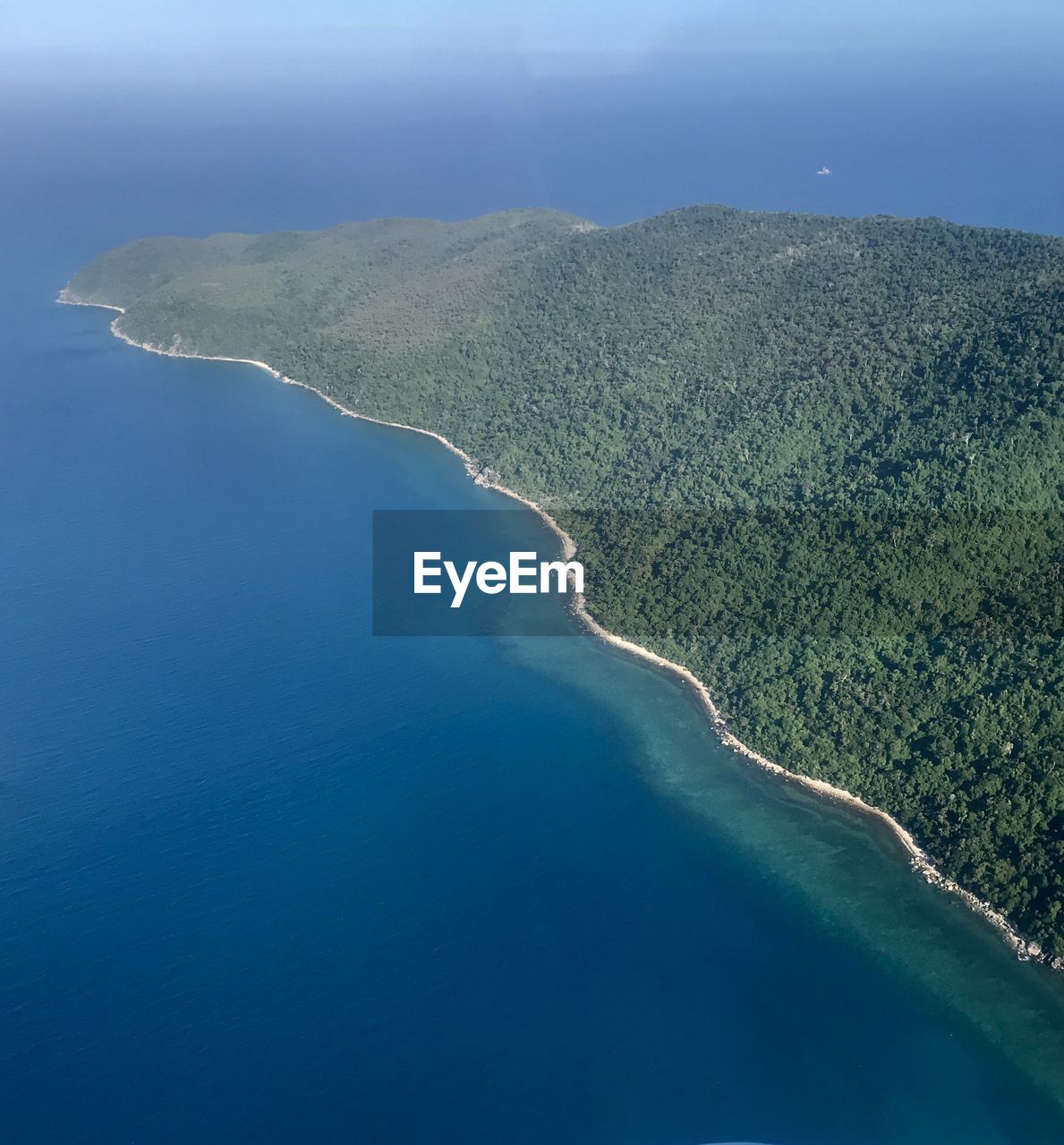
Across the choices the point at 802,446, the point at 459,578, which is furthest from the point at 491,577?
the point at 802,446

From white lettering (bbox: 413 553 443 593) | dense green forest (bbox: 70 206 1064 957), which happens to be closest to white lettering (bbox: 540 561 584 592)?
dense green forest (bbox: 70 206 1064 957)

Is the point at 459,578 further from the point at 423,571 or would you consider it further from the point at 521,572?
the point at 521,572

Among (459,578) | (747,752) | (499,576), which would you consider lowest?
(747,752)

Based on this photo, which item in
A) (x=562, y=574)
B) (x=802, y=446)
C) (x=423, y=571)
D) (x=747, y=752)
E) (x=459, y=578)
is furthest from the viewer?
(x=423, y=571)

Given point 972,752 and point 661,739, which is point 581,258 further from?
point 972,752

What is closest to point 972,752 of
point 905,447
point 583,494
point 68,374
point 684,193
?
point 905,447
